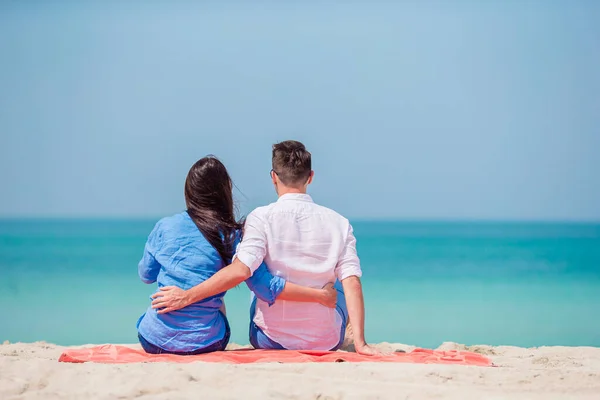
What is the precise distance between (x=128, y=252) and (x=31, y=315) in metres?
13.6

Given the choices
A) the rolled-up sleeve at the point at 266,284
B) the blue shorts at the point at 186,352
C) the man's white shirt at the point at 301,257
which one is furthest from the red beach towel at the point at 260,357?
the rolled-up sleeve at the point at 266,284

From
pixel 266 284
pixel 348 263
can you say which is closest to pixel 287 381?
pixel 266 284

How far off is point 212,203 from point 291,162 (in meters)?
0.52

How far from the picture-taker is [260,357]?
401 cm

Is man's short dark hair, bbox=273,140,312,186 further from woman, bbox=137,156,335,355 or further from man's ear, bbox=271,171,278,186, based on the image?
woman, bbox=137,156,335,355

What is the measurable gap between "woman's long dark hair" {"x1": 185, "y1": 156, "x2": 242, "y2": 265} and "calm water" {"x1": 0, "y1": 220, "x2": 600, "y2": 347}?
475 centimetres

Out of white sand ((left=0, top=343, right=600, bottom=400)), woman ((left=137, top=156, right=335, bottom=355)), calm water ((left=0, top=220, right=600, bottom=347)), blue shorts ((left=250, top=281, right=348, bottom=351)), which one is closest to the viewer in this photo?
white sand ((left=0, top=343, right=600, bottom=400))

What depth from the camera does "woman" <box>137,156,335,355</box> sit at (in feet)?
13.3

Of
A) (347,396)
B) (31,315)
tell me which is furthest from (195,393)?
(31,315)

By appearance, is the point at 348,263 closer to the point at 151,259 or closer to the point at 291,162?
the point at 291,162

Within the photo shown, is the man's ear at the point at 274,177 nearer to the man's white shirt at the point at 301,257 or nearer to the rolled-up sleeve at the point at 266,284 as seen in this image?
the man's white shirt at the point at 301,257

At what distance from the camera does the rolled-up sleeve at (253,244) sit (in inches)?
157

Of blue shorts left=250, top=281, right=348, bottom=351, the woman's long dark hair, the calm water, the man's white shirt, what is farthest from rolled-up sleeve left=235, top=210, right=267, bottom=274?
the calm water

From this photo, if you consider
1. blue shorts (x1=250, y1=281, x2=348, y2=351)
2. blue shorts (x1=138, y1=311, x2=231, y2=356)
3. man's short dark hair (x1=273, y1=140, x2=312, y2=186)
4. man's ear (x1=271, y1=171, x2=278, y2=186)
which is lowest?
blue shorts (x1=138, y1=311, x2=231, y2=356)
